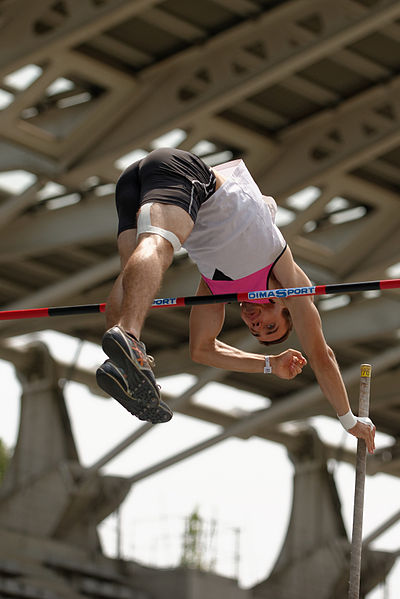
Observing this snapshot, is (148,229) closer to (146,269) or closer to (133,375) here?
(146,269)

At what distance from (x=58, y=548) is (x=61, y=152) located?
338 inches

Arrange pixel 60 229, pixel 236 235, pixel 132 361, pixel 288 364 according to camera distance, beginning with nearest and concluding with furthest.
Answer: pixel 132 361 → pixel 236 235 → pixel 288 364 → pixel 60 229

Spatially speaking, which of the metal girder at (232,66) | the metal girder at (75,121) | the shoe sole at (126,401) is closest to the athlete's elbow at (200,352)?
the shoe sole at (126,401)

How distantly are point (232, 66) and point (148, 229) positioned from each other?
1016cm

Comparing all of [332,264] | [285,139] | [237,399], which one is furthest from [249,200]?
[237,399]

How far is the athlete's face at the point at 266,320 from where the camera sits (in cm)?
785

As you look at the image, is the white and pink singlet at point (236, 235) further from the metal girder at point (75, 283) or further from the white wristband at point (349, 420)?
the metal girder at point (75, 283)

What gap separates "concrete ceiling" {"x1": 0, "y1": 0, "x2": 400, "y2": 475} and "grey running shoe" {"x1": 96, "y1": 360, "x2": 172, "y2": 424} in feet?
30.3

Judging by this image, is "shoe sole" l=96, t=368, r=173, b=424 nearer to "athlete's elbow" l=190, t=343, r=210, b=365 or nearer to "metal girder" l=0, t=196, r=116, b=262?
"athlete's elbow" l=190, t=343, r=210, b=365

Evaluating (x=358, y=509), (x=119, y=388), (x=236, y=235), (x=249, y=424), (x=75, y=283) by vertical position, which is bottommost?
(x=249, y=424)

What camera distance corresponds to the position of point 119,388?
6277 mm

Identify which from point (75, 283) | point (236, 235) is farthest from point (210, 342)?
point (75, 283)

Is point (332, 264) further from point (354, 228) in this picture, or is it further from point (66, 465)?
point (66, 465)

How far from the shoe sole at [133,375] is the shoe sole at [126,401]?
0.13 ft
